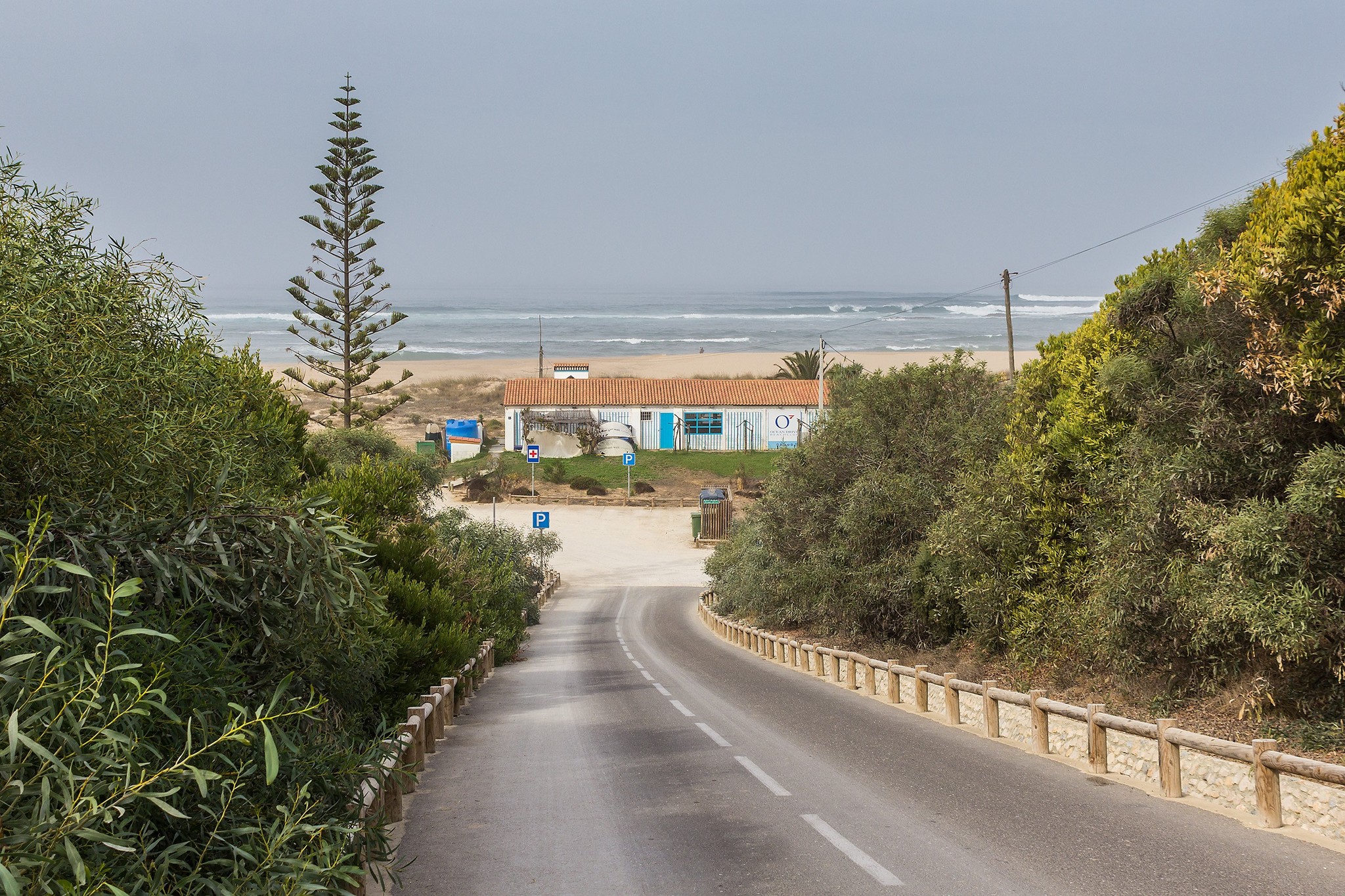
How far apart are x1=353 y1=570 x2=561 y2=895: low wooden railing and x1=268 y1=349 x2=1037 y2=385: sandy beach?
97020 mm

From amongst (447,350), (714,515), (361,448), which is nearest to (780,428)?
(714,515)

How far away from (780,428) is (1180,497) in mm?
63895

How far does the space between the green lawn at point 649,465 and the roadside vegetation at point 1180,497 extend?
1914 inches

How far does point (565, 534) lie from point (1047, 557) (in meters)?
47.1

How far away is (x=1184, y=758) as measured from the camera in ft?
30.9

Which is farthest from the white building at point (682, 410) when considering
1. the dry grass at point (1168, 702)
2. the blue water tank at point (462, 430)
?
the dry grass at point (1168, 702)

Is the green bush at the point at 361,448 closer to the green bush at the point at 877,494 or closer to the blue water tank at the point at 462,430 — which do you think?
the green bush at the point at 877,494

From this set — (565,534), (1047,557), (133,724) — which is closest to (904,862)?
(133,724)

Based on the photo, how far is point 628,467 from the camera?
228ft

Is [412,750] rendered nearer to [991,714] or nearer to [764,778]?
[764,778]

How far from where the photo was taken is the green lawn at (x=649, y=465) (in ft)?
227

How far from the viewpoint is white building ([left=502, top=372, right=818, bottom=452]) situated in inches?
2936

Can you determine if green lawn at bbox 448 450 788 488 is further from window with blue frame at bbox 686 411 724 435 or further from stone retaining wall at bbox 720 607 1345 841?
stone retaining wall at bbox 720 607 1345 841

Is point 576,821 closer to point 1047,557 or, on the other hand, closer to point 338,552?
point 338,552
